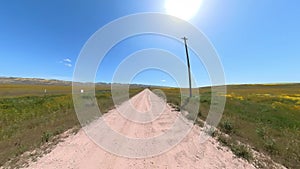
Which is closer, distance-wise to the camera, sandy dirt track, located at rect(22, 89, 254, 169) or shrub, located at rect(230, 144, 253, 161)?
sandy dirt track, located at rect(22, 89, 254, 169)

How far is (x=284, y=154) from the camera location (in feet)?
23.3

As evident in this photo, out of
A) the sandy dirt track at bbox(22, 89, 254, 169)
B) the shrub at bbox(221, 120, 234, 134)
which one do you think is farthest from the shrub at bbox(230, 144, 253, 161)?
the shrub at bbox(221, 120, 234, 134)

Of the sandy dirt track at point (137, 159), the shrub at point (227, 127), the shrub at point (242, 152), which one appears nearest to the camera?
the sandy dirt track at point (137, 159)

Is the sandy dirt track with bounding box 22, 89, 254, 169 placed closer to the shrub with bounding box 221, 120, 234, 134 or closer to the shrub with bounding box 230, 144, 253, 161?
the shrub with bounding box 230, 144, 253, 161

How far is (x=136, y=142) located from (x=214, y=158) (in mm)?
2803

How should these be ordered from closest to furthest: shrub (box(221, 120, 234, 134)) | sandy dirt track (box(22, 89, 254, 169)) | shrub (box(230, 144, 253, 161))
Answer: sandy dirt track (box(22, 89, 254, 169)), shrub (box(230, 144, 253, 161)), shrub (box(221, 120, 234, 134))

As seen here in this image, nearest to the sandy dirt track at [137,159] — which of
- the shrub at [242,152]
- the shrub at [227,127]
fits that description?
the shrub at [242,152]

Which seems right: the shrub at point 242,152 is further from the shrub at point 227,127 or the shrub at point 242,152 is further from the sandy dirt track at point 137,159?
the shrub at point 227,127

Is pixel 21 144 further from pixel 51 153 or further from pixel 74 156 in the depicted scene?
pixel 74 156

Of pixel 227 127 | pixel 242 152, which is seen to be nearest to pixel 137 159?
pixel 242 152

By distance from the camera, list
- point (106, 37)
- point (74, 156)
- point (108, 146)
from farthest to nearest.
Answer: point (106, 37), point (108, 146), point (74, 156)

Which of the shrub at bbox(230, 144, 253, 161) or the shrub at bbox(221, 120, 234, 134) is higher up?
the shrub at bbox(221, 120, 234, 134)

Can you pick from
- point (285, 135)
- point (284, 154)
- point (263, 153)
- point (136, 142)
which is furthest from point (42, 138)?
point (285, 135)

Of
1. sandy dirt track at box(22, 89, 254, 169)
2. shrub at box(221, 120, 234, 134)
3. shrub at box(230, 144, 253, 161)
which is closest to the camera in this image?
sandy dirt track at box(22, 89, 254, 169)
